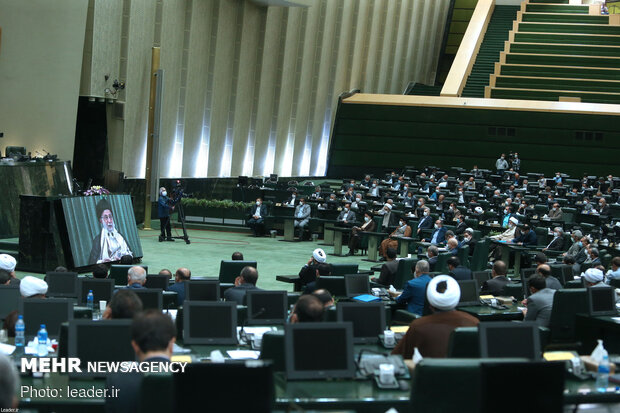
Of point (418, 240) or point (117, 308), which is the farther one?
point (418, 240)

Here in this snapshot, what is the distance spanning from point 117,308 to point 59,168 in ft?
48.3

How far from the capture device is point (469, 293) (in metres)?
9.60

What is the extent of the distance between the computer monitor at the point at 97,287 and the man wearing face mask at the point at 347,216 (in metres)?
11.4

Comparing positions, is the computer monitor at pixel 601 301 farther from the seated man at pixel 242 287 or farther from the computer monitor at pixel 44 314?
the computer monitor at pixel 44 314

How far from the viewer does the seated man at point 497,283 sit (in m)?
10.7

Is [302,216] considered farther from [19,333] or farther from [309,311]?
[309,311]

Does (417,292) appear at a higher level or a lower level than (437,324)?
lower

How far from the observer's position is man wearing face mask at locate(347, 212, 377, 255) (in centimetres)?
1898

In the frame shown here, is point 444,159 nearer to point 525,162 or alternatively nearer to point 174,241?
point 525,162

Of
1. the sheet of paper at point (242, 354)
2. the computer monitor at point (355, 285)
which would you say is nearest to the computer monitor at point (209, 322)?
the sheet of paper at point (242, 354)

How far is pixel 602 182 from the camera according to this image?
1041 inches

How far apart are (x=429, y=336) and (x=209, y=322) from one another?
1673 millimetres

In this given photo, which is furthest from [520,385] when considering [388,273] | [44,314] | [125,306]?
[388,273]

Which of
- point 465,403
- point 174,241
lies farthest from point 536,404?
point 174,241
